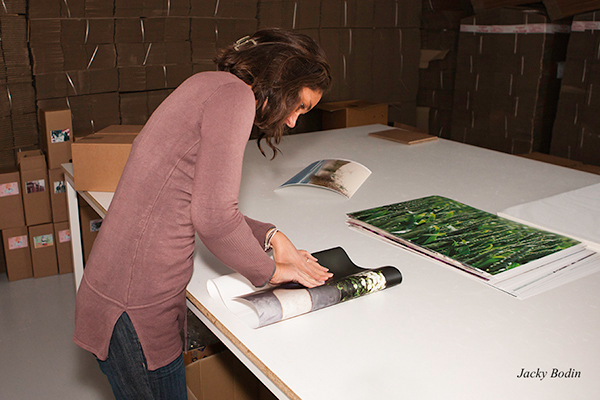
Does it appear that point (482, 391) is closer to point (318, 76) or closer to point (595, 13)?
point (318, 76)

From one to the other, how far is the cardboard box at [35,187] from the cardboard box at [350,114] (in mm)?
1909

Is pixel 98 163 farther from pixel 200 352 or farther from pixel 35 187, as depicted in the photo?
pixel 35 187

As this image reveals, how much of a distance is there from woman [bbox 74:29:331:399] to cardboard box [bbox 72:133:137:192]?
0.69m

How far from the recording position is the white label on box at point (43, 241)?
2781 millimetres

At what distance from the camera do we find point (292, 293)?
38.7 inches

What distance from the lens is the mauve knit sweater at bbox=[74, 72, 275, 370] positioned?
2.80ft

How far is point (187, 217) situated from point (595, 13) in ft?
9.90

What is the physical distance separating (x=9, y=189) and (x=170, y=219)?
7.11ft

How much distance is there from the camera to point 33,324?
2363 mm

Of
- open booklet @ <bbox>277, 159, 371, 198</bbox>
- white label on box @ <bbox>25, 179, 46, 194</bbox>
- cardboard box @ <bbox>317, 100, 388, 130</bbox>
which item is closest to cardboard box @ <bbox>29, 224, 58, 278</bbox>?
white label on box @ <bbox>25, 179, 46, 194</bbox>

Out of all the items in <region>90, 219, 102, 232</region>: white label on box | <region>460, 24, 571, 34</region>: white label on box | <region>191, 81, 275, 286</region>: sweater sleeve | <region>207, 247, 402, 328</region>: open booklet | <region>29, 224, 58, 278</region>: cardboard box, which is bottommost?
<region>29, 224, 58, 278</region>: cardboard box

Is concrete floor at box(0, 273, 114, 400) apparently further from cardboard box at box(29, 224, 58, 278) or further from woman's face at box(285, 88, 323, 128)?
woman's face at box(285, 88, 323, 128)

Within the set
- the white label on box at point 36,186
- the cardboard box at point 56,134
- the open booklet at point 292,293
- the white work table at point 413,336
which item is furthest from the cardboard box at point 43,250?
the open booklet at point 292,293

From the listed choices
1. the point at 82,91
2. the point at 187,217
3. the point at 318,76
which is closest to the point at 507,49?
the point at 82,91
